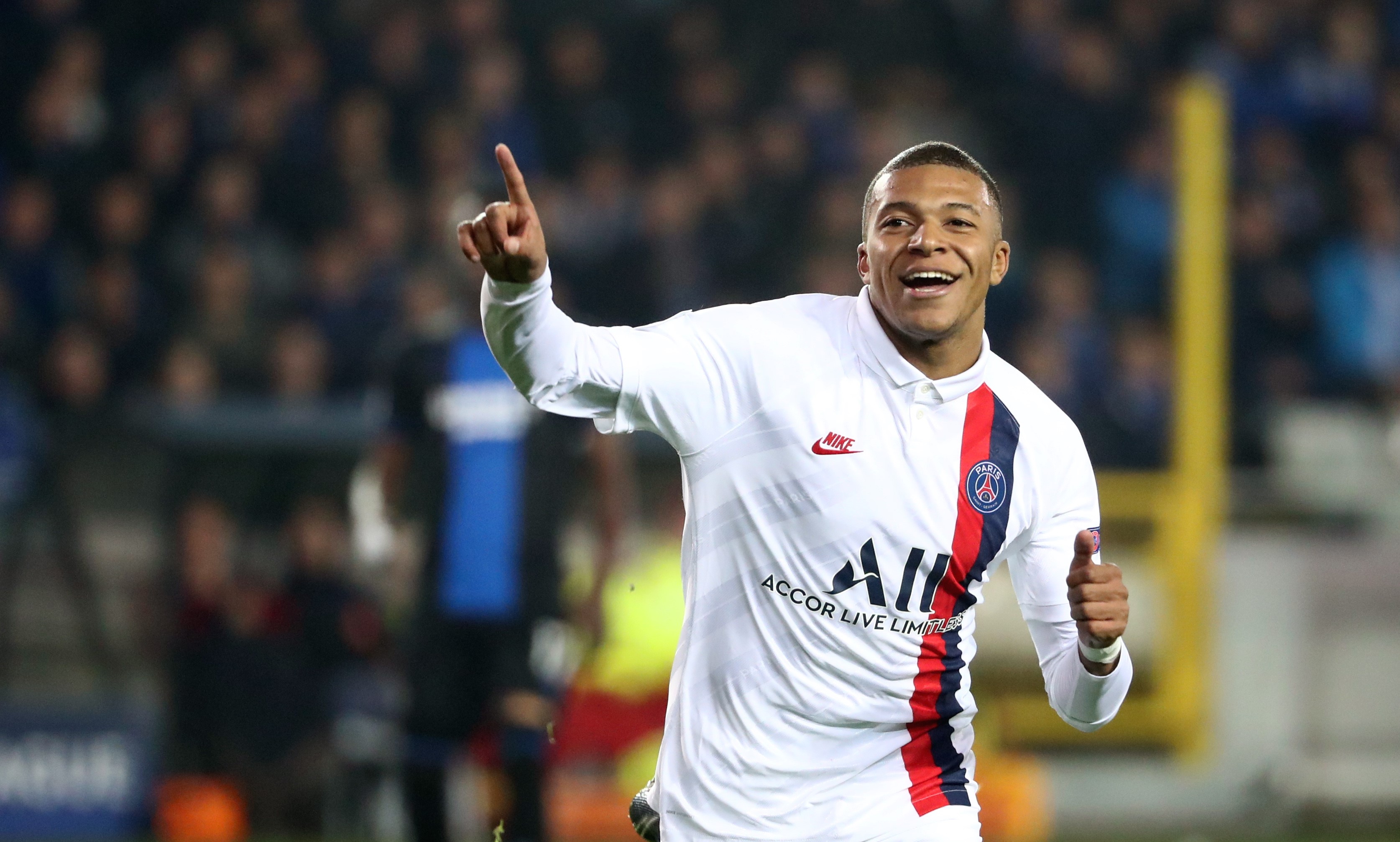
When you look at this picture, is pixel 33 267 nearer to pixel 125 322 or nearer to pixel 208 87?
pixel 125 322

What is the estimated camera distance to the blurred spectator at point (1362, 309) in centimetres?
1106

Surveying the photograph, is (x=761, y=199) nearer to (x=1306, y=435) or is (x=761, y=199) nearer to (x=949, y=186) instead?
(x=1306, y=435)

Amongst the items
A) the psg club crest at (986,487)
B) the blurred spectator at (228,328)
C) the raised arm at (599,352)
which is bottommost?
the psg club crest at (986,487)

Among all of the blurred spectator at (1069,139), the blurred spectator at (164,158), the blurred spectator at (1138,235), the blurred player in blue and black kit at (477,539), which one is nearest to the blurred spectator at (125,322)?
the blurred spectator at (164,158)

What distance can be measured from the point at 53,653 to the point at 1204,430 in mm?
5875

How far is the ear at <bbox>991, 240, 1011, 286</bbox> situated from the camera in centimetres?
344

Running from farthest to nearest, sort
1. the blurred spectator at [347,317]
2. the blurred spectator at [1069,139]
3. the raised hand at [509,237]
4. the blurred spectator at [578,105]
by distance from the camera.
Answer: the blurred spectator at [1069,139] → the blurred spectator at [578,105] → the blurred spectator at [347,317] → the raised hand at [509,237]

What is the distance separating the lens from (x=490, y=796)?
21.1ft

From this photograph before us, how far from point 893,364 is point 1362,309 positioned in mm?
8615

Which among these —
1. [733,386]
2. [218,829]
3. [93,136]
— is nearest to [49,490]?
[218,829]

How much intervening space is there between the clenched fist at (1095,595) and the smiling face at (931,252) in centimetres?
47

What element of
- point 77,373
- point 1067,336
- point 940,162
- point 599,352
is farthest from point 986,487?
point 1067,336

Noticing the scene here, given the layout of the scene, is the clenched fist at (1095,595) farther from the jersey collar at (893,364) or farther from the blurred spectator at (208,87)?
the blurred spectator at (208,87)

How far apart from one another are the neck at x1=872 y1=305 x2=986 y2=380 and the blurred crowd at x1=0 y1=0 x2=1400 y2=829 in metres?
5.64
